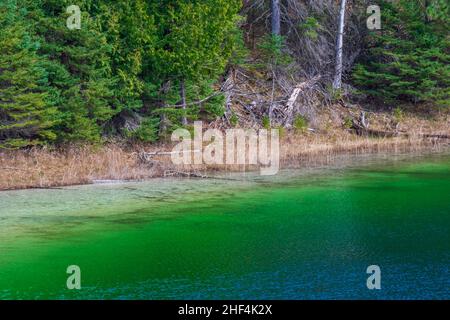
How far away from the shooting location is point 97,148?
19.5 metres

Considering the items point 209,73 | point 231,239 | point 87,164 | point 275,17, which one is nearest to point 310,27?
point 275,17

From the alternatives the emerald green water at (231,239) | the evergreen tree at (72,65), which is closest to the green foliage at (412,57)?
the emerald green water at (231,239)

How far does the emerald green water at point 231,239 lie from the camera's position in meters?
9.26

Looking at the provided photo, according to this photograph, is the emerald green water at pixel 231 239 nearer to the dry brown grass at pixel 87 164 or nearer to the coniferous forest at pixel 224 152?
→ the coniferous forest at pixel 224 152

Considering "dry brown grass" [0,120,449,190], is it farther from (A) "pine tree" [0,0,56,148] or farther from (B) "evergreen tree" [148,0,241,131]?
(B) "evergreen tree" [148,0,241,131]

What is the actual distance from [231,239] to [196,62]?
33.6ft

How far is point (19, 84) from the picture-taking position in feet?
56.1

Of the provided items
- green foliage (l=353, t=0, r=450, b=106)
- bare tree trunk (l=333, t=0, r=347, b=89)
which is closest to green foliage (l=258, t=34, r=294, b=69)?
bare tree trunk (l=333, t=0, r=347, b=89)

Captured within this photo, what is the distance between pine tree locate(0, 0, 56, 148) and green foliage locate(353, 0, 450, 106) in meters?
16.2

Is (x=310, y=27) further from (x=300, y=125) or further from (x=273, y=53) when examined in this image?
(x=300, y=125)

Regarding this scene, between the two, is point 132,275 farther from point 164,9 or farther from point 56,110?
point 164,9

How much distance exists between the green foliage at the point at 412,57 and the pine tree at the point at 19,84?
53.1 feet

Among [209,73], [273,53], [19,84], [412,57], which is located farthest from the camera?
[412,57]

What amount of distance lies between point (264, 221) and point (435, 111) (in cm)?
1947
